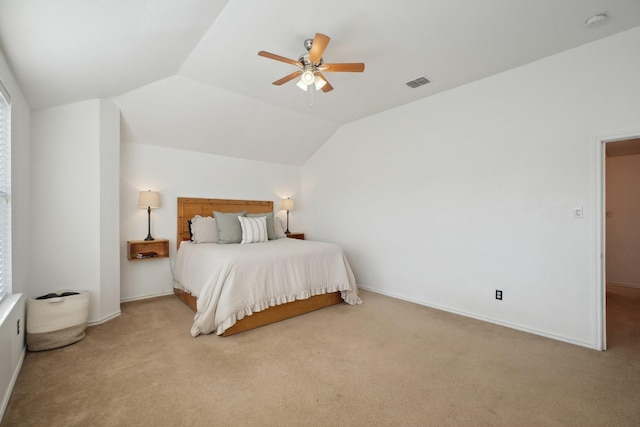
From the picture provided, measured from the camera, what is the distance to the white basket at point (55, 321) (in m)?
2.38

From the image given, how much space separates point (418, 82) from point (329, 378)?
3.12 metres

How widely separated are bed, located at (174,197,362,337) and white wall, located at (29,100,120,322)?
88 cm

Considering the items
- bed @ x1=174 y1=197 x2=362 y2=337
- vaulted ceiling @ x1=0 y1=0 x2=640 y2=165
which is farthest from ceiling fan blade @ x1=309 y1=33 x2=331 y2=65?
bed @ x1=174 y1=197 x2=362 y2=337

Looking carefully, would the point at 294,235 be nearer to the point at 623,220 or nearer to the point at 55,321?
the point at 55,321

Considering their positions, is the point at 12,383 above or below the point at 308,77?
below

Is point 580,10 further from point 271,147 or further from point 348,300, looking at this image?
point 271,147

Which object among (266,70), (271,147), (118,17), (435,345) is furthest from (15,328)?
(271,147)

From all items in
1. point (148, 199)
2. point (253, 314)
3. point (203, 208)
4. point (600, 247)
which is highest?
point (148, 199)

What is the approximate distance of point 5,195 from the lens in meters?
2.03

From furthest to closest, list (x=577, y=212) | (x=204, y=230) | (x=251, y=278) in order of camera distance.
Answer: (x=204, y=230)
(x=251, y=278)
(x=577, y=212)

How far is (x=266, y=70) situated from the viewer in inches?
118

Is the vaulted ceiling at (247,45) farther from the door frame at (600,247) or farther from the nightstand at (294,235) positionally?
the nightstand at (294,235)

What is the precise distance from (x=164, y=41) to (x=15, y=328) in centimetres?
240

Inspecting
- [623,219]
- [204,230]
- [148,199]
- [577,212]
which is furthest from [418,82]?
[623,219]
